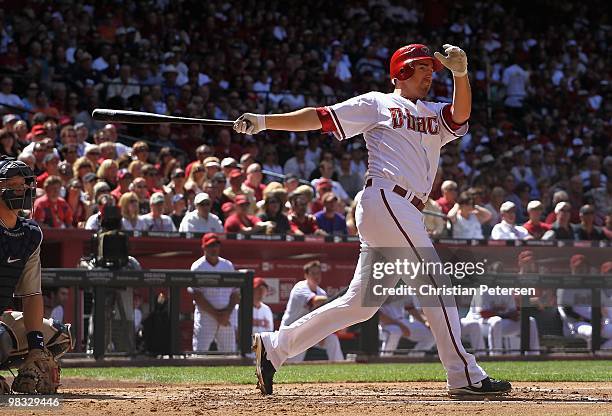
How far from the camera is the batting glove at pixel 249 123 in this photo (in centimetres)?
607

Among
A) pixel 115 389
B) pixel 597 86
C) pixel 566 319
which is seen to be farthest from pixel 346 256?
pixel 597 86

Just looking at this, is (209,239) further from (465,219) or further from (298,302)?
(465,219)

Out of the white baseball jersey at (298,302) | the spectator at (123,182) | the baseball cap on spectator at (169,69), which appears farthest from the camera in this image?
the baseball cap on spectator at (169,69)

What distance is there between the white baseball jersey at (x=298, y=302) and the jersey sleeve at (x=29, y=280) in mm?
5042

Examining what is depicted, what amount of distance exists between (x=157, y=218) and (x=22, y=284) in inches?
214

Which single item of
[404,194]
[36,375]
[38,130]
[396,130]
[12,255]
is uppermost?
[38,130]

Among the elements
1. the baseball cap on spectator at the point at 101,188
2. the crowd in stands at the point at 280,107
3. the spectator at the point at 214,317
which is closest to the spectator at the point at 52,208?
the crowd in stands at the point at 280,107

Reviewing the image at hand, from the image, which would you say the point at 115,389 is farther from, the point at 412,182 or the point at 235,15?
the point at 235,15

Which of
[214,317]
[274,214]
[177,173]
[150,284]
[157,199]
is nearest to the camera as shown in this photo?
[150,284]

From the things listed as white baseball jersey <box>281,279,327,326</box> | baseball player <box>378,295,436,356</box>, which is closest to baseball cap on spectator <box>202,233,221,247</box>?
white baseball jersey <box>281,279,327,326</box>

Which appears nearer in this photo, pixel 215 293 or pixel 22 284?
pixel 22 284

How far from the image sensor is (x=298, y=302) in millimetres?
11070

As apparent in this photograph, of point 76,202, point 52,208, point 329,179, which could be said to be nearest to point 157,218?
point 76,202

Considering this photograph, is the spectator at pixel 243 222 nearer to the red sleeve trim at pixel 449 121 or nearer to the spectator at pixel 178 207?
the spectator at pixel 178 207
